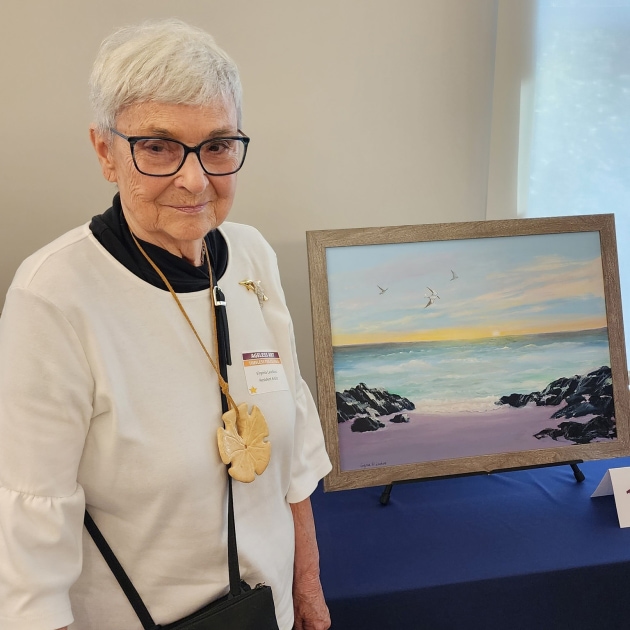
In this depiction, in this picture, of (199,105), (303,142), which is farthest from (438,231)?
(199,105)

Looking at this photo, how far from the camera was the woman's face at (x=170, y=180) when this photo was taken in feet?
2.90

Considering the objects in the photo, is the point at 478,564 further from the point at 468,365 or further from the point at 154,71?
the point at 154,71

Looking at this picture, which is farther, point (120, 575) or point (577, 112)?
point (577, 112)

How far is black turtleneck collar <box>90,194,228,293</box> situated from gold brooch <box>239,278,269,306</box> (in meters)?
0.12

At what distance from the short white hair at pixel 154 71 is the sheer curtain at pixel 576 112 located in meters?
1.27

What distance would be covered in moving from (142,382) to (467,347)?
960mm

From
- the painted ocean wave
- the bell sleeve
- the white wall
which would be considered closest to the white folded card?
the painted ocean wave

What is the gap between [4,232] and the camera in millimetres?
1687

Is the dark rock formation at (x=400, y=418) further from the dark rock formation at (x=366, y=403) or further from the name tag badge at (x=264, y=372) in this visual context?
the name tag badge at (x=264, y=372)

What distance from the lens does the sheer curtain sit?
1.94 metres

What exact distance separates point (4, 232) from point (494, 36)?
4.85ft

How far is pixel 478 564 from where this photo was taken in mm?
1373

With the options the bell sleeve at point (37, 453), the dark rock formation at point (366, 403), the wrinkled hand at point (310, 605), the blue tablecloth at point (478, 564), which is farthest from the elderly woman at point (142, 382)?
the dark rock formation at point (366, 403)

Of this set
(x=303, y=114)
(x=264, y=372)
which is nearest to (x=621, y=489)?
(x=264, y=372)
